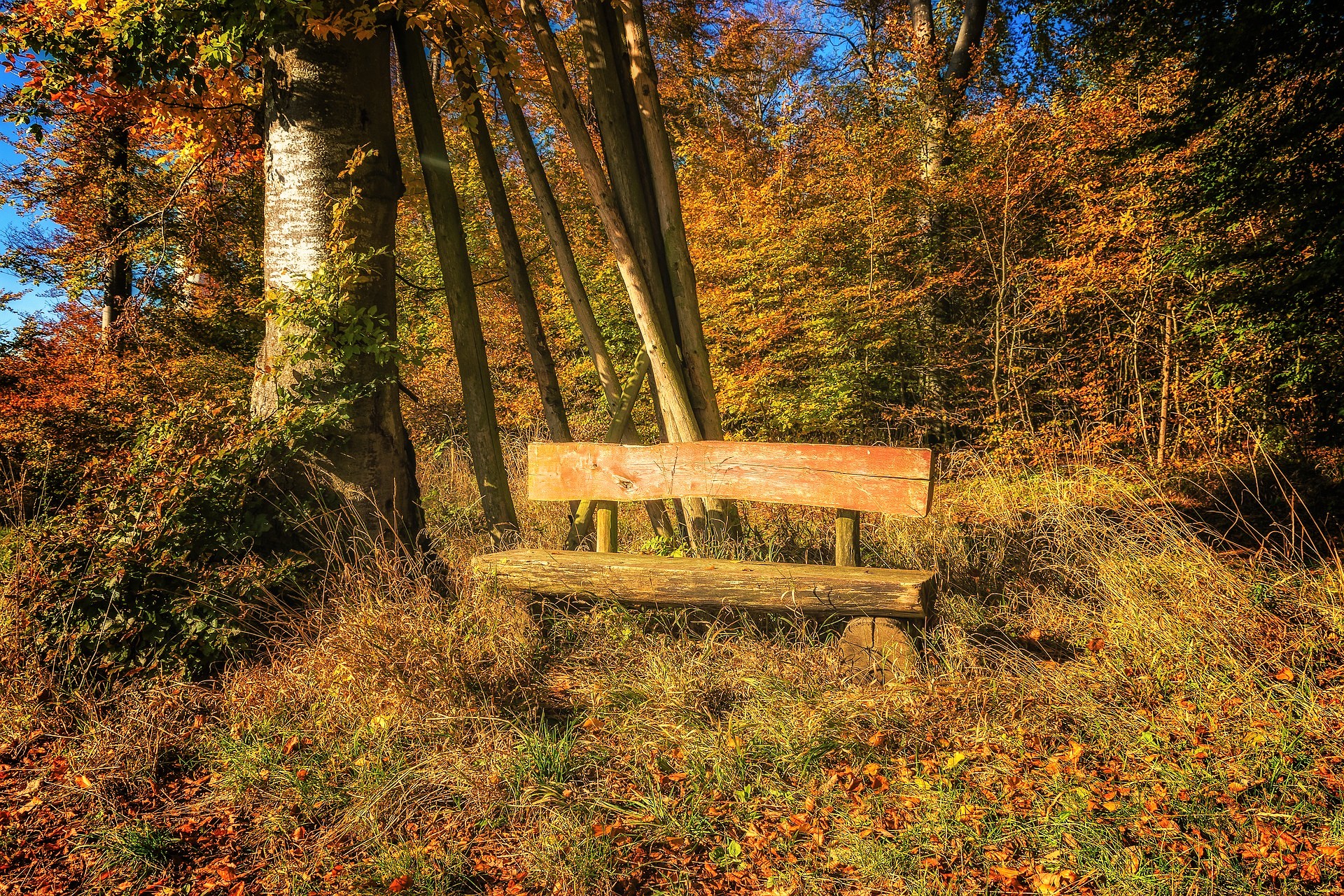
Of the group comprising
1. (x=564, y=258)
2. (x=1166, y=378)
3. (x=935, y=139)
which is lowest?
(x=1166, y=378)

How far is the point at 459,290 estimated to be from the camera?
4.96 metres

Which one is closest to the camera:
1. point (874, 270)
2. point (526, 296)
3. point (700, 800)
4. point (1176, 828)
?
point (1176, 828)

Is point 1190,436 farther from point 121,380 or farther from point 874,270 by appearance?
point 121,380

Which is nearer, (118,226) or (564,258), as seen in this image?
(564,258)

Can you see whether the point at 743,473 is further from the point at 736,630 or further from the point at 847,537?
the point at 736,630

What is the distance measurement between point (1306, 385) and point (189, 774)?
6.76 meters

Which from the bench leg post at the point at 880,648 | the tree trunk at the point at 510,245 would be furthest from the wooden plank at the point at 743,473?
the tree trunk at the point at 510,245

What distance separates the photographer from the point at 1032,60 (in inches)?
548

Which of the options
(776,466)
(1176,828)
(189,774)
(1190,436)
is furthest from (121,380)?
(1190,436)

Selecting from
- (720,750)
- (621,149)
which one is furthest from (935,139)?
(720,750)

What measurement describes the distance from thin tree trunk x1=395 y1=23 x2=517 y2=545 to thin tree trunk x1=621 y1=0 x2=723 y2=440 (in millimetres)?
1334

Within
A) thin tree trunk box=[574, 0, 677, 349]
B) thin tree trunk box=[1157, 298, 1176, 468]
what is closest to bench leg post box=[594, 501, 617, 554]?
A: thin tree trunk box=[574, 0, 677, 349]

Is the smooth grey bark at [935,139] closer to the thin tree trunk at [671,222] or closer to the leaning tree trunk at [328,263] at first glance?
the thin tree trunk at [671,222]

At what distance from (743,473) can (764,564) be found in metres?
0.44
